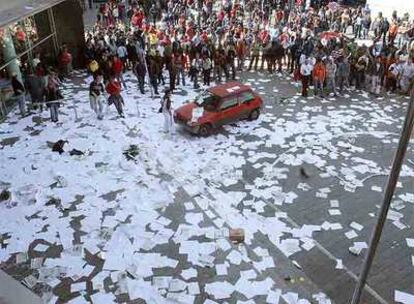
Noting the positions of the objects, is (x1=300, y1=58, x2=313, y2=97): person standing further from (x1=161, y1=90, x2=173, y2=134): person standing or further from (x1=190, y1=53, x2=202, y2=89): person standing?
(x1=161, y1=90, x2=173, y2=134): person standing

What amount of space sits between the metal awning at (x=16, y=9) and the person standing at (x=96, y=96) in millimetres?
3212

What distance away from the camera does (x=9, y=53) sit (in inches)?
673

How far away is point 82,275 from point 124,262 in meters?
0.92

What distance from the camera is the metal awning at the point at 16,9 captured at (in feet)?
35.5

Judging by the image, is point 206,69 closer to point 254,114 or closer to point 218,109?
point 254,114

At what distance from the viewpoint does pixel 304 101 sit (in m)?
18.7

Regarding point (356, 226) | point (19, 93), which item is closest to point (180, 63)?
point (19, 93)

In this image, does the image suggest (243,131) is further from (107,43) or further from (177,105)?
(107,43)

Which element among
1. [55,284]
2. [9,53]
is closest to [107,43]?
[9,53]

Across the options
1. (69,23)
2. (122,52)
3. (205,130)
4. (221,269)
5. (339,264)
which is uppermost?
(69,23)

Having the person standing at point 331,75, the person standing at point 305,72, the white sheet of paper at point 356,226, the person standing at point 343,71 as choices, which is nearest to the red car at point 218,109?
the person standing at point 305,72

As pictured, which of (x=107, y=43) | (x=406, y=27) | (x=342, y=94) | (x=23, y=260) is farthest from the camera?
(x=406, y=27)

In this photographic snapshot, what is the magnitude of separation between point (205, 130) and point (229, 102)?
4.68ft

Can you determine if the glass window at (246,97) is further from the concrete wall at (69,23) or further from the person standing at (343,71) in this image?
the concrete wall at (69,23)
